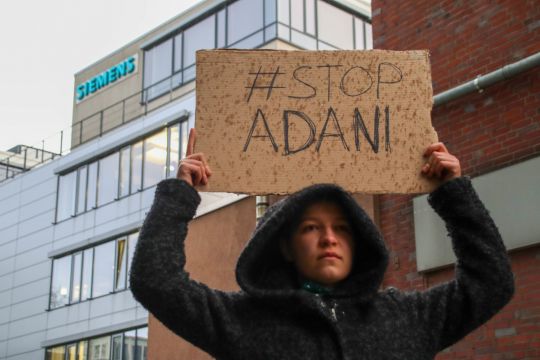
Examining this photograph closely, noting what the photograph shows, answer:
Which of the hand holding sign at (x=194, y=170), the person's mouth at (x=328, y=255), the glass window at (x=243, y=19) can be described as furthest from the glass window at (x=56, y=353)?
the person's mouth at (x=328, y=255)

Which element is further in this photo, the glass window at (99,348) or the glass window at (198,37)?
the glass window at (198,37)

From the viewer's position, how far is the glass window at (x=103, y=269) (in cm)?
2727

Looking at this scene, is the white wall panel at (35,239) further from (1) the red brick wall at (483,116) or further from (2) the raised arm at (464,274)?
(2) the raised arm at (464,274)

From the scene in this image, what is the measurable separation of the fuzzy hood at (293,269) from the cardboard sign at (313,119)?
0.21m

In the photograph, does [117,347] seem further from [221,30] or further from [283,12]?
[283,12]

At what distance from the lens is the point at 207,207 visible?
17906 mm

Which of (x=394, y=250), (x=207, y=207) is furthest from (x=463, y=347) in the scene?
(x=207, y=207)

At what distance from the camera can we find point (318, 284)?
325cm

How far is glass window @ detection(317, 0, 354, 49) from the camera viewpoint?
89.8ft

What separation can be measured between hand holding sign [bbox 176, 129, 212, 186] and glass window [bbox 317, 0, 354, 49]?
24.0 meters

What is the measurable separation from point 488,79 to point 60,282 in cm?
2262

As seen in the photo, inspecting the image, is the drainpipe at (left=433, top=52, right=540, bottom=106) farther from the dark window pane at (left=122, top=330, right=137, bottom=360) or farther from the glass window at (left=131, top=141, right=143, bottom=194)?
the glass window at (left=131, top=141, right=143, bottom=194)

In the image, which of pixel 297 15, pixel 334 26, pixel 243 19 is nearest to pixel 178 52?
pixel 243 19

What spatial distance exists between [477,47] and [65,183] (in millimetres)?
22634
